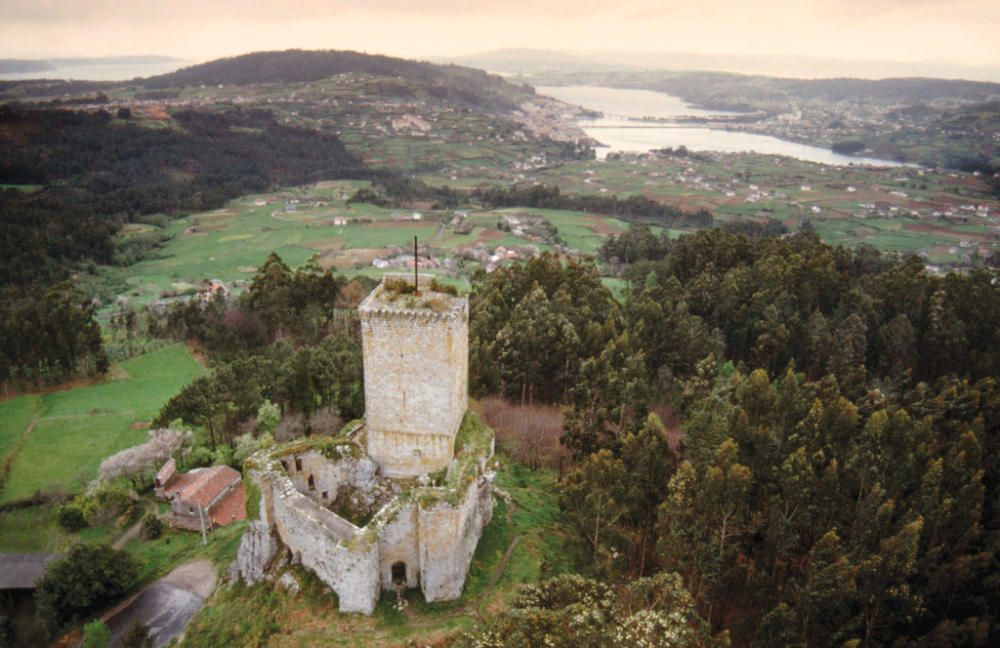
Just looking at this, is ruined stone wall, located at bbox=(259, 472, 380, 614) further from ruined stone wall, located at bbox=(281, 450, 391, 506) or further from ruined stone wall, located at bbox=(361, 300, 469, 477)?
ruined stone wall, located at bbox=(361, 300, 469, 477)

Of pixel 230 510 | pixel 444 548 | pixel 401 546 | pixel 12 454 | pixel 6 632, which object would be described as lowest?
pixel 6 632

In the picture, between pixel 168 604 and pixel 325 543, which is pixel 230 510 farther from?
pixel 325 543

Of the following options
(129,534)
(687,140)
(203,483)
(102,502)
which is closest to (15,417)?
(102,502)

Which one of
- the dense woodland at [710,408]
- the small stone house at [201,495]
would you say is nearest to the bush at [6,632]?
the dense woodland at [710,408]

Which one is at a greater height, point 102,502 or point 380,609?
point 380,609

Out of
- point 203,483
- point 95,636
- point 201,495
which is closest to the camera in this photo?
point 95,636

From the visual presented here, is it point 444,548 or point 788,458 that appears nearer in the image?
point 444,548

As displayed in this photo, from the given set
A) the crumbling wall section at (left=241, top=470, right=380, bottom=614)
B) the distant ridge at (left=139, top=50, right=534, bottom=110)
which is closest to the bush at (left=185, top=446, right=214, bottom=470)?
the crumbling wall section at (left=241, top=470, right=380, bottom=614)
